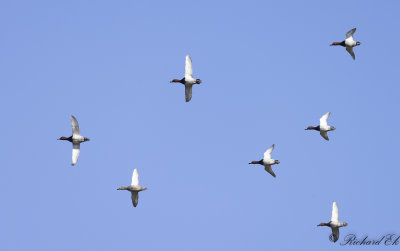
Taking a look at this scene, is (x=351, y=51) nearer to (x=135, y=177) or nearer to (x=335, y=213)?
(x=335, y=213)

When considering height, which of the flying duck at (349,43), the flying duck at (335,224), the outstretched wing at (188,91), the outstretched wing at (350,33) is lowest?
the flying duck at (335,224)

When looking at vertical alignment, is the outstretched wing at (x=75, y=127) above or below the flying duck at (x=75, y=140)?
above

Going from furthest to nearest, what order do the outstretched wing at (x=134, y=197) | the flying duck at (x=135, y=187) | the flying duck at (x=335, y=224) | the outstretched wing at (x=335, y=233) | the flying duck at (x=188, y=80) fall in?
the outstretched wing at (x=335, y=233) < the flying duck at (x=335, y=224) < the flying duck at (x=188, y=80) < the outstretched wing at (x=134, y=197) < the flying duck at (x=135, y=187)

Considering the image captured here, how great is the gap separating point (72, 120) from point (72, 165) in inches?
173

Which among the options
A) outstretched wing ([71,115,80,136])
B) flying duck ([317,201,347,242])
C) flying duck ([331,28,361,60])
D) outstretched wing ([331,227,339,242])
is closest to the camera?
outstretched wing ([71,115,80,136])

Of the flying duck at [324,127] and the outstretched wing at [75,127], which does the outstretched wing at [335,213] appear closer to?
the flying duck at [324,127]

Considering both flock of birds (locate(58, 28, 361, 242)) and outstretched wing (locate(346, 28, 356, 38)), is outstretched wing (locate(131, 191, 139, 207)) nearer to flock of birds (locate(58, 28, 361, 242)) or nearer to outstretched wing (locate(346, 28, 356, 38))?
flock of birds (locate(58, 28, 361, 242))

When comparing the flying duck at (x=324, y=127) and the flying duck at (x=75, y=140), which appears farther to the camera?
the flying duck at (x=324, y=127)

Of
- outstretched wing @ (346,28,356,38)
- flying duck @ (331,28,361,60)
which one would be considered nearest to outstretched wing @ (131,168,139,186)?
flying duck @ (331,28,361,60)

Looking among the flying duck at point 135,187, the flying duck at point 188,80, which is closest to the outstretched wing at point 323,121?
the flying duck at point 188,80

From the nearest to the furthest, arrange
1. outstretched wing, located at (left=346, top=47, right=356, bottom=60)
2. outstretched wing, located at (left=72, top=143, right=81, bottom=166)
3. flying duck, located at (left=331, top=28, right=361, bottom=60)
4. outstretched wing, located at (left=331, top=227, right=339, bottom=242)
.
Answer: outstretched wing, located at (left=72, top=143, right=81, bottom=166) → outstretched wing, located at (left=331, top=227, right=339, bottom=242) → flying duck, located at (left=331, top=28, right=361, bottom=60) → outstretched wing, located at (left=346, top=47, right=356, bottom=60)

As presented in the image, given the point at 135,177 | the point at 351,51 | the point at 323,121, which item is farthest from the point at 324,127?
the point at 135,177

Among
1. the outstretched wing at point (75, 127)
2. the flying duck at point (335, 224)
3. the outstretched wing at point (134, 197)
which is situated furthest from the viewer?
the flying duck at point (335, 224)

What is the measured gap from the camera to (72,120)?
215 ft
